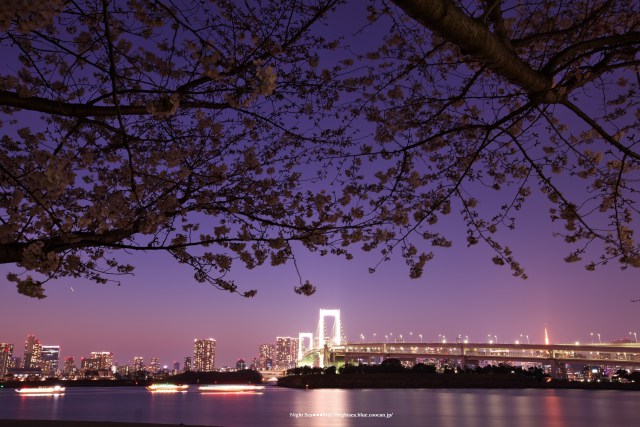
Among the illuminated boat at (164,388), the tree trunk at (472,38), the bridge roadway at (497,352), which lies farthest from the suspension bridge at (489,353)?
the tree trunk at (472,38)

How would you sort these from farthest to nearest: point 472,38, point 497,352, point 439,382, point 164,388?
point 164,388 → point 497,352 → point 439,382 → point 472,38

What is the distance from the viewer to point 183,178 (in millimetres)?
4547

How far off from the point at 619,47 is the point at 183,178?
3.53 m

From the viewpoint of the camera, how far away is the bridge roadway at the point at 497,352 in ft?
158

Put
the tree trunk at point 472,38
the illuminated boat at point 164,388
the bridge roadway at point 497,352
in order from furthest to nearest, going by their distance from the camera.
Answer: the illuminated boat at point 164,388, the bridge roadway at point 497,352, the tree trunk at point 472,38

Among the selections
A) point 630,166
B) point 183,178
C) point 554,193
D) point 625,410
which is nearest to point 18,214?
point 183,178

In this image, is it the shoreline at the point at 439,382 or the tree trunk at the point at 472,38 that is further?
the shoreline at the point at 439,382

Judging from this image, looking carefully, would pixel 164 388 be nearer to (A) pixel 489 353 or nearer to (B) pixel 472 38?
(A) pixel 489 353

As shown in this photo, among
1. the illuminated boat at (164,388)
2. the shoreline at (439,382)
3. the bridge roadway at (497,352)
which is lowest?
the illuminated boat at (164,388)

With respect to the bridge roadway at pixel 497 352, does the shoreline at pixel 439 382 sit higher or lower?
lower

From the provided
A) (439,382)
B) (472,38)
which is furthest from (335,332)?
(472,38)

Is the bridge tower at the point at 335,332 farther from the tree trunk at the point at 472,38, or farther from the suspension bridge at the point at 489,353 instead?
the tree trunk at the point at 472,38

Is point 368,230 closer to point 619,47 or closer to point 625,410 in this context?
point 619,47

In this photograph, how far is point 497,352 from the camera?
57.7m
